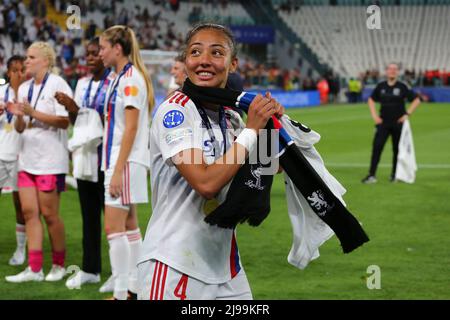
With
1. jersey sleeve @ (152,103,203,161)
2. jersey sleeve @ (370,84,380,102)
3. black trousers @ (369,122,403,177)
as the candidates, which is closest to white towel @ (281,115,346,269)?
jersey sleeve @ (152,103,203,161)

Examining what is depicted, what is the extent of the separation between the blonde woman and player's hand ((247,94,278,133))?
15.4 ft

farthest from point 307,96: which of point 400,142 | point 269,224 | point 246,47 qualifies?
point 269,224

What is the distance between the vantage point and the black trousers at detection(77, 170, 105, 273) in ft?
26.9

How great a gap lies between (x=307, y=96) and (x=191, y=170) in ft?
146

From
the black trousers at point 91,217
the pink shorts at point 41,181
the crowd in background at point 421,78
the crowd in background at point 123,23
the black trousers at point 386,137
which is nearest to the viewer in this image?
the black trousers at point 91,217

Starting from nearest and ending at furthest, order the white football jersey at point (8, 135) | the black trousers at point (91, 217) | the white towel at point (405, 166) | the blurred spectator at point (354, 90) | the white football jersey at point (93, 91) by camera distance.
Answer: the white football jersey at point (93, 91), the black trousers at point (91, 217), the white football jersey at point (8, 135), the white towel at point (405, 166), the blurred spectator at point (354, 90)

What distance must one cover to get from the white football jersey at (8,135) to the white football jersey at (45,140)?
16 centimetres

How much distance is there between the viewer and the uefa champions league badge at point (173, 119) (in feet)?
12.8

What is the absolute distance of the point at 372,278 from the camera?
27.5ft

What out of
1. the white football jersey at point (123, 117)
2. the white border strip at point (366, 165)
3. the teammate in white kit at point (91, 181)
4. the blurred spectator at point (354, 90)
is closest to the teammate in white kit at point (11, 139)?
the teammate in white kit at point (91, 181)

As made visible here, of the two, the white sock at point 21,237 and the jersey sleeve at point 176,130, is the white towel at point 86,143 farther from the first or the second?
the jersey sleeve at point 176,130

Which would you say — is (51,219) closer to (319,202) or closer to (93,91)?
(93,91)

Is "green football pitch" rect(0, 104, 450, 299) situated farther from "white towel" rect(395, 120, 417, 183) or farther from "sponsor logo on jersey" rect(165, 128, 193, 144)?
"sponsor logo on jersey" rect(165, 128, 193, 144)

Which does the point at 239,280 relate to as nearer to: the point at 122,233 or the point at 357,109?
the point at 122,233
